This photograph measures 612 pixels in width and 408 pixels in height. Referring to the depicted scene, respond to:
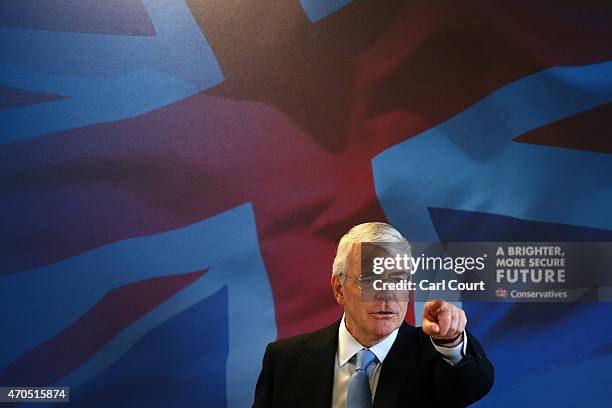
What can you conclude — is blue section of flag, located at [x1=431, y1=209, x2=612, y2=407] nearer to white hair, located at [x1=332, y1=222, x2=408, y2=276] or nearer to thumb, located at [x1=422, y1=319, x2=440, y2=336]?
white hair, located at [x1=332, y1=222, x2=408, y2=276]

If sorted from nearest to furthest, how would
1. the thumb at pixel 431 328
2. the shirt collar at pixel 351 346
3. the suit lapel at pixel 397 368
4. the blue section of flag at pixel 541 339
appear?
the thumb at pixel 431 328, the suit lapel at pixel 397 368, the shirt collar at pixel 351 346, the blue section of flag at pixel 541 339

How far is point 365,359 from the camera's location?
6.43 ft

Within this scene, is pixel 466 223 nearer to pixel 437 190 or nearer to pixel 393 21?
pixel 437 190

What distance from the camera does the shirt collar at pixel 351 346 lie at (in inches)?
76.9

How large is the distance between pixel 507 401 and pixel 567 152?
91 centimetres

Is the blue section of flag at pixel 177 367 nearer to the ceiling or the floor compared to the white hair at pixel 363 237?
nearer to the floor

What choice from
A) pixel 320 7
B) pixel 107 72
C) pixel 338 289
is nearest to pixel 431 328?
pixel 338 289

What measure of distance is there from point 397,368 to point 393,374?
0.02 meters

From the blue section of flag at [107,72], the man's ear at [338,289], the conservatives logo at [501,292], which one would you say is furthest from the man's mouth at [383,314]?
the blue section of flag at [107,72]

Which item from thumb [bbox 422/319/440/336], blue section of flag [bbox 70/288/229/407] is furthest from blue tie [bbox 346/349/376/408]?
blue section of flag [bbox 70/288/229/407]

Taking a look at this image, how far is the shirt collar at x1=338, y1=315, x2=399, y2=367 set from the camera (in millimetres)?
1952

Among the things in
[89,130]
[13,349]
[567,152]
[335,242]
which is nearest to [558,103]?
[567,152]

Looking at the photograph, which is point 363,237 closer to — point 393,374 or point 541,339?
point 393,374

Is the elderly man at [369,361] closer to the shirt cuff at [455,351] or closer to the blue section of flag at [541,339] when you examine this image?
the shirt cuff at [455,351]
